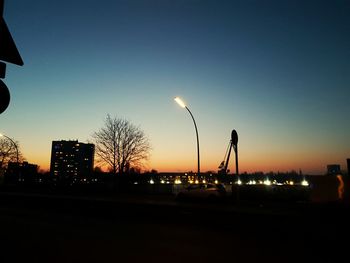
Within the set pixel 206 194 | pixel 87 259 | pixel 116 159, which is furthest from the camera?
pixel 116 159

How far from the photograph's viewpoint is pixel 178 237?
33.3ft

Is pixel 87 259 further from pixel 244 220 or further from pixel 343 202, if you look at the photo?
pixel 343 202

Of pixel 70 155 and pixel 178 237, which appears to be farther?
pixel 70 155

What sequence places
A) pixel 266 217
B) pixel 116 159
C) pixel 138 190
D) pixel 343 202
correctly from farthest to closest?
pixel 116 159 < pixel 138 190 < pixel 343 202 < pixel 266 217

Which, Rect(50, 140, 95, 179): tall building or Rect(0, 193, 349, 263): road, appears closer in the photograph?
Rect(0, 193, 349, 263): road

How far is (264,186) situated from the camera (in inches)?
1350

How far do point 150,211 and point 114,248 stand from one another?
7256 mm

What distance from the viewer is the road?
770 centimetres

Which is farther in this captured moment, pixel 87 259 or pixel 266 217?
pixel 266 217

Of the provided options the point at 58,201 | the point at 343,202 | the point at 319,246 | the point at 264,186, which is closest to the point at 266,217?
the point at 319,246

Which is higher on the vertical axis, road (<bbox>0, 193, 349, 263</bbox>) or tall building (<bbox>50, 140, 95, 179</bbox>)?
tall building (<bbox>50, 140, 95, 179</bbox>)

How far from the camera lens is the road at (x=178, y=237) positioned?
770 centimetres

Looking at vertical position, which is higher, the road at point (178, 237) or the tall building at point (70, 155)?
the tall building at point (70, 155)

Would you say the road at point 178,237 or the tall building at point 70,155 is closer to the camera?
the road at point 178,237
